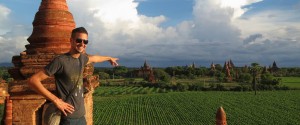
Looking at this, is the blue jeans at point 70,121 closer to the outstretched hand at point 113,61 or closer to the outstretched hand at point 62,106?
the outstretched hand at point 62,106

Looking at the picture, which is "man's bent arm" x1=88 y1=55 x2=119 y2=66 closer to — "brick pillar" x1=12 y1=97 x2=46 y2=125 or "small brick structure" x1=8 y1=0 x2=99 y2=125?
"small brick structure" x1=8 y1=0 x2=99 y2=125

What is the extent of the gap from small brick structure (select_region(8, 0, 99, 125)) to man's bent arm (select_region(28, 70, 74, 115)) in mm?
2159

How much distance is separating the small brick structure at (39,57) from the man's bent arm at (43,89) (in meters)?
2.16

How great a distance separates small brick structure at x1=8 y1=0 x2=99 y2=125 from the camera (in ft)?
18.3

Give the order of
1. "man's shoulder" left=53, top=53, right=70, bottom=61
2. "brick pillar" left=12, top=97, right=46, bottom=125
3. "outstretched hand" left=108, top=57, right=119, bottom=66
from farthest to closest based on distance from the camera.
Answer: "brick pillar" left=12, top=97, right=46, bottom=125, "outstretched hand" left=108, top=57, right=119, bottom=66, "man's shoulder" left=53, top=53, right=70, bottom=61

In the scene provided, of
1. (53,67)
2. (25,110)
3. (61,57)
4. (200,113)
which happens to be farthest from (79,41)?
(200,113)

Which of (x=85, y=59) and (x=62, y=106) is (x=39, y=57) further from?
(x=62, y=106)

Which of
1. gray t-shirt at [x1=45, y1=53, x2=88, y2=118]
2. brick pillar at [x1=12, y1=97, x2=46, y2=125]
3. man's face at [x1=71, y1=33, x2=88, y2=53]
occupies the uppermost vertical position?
man's face at [x1=71, y1=33, x2=88, y2=53]

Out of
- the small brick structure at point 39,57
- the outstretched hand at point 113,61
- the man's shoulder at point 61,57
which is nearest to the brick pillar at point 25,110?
the small brick structure at point 39,57

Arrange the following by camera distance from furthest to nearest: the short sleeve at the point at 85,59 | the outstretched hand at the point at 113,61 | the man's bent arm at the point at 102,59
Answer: the outstretched hand at the point at 113,61
the man's bent arm at the point at 102,59
the short sleeve at the point at 85,59

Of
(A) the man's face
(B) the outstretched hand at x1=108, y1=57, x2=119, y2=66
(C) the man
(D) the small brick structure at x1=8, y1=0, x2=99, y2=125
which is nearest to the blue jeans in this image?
(C) the man

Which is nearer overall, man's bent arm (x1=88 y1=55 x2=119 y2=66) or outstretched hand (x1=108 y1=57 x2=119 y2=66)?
man's bent arm (x1=88 y1=55 x2=119 y2=66)

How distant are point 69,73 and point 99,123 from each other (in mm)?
32978

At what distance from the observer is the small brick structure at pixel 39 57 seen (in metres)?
5.58
